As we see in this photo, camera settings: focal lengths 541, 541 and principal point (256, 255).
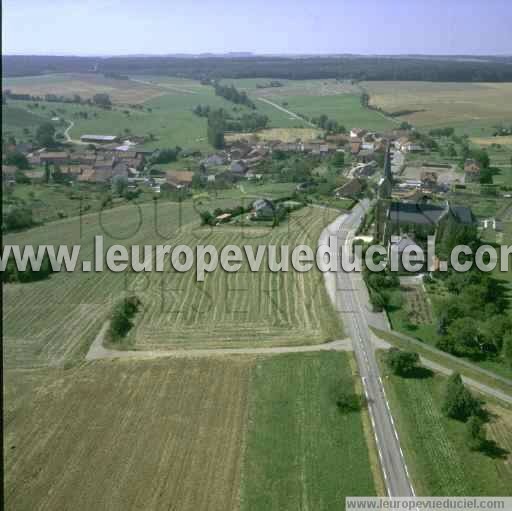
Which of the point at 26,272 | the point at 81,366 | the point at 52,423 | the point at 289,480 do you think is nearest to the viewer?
the point at 289,480

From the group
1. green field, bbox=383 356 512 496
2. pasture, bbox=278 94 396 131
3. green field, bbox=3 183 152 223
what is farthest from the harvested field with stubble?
pasture, bbox=278 94 396 131

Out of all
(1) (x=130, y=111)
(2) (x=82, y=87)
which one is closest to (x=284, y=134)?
(1) (x=130, y=111)

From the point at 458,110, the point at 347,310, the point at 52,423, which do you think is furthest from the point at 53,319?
the point at 458,110

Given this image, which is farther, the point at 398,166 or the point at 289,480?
the point at 398,166

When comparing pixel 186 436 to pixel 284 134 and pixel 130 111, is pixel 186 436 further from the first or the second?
pixel 130 111

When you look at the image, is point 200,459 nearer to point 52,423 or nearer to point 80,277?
point 52,423
